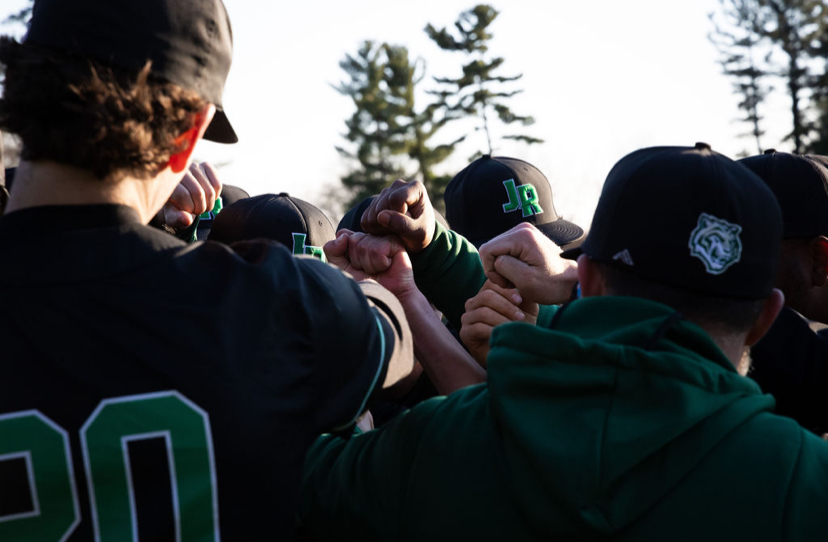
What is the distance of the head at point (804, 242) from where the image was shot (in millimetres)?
3822

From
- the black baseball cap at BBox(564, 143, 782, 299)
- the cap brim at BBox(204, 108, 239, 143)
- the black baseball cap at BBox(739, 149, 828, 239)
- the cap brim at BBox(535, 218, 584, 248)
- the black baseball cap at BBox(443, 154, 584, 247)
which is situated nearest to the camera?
the black baseball cap at BBox(564, 143, 782, 299)

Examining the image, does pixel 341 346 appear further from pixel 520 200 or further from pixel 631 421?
pixel 520 200

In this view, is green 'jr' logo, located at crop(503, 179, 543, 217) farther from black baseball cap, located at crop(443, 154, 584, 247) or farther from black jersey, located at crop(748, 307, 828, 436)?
black jersey, located at crop(748, 307, 828, 436)

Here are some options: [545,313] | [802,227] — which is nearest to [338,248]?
[545,313]

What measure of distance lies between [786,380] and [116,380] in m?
2.43

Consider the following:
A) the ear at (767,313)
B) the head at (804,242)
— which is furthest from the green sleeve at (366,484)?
the head at (804,242)

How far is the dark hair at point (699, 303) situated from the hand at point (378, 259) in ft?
4.01

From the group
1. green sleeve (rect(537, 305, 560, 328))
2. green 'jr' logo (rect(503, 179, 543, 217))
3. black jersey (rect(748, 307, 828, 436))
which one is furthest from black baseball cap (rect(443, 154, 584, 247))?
black jersey (rect(748, 307, 828, 436))

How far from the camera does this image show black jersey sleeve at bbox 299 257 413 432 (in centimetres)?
181

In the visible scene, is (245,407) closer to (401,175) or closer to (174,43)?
(174,43)

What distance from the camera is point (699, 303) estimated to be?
77.1 inches

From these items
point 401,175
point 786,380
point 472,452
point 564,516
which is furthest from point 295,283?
point 401,175

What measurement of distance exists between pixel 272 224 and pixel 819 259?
3149 millimetres

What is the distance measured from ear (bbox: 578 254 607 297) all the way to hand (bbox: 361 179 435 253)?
1.01 meters
